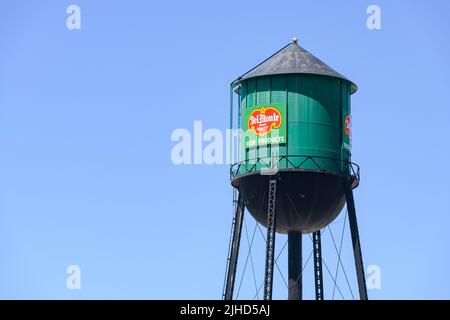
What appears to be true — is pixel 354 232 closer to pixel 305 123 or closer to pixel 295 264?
pixel 295 264

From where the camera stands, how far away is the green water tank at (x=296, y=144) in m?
67.2

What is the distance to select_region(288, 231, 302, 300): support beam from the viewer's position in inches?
2736

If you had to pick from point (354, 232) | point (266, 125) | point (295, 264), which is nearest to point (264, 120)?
point (266, 125)

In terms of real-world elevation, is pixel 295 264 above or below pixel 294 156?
below

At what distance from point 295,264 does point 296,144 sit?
6409 mm

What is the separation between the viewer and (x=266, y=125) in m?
67.9

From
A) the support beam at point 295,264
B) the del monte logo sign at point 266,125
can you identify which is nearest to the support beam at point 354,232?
the support beam at point 295,264

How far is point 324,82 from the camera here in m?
68.6

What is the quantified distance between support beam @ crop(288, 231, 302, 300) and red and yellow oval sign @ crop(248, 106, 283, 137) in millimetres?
5226

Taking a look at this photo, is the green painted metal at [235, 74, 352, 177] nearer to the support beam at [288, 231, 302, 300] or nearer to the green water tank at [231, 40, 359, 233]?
the green water tank at [231, 40, 359, 233]

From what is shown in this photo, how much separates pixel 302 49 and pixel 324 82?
3.12 metres
